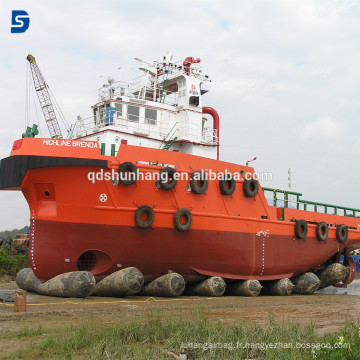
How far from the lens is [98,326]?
6035 millimetres

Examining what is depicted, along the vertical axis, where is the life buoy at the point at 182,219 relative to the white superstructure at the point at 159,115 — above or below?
below

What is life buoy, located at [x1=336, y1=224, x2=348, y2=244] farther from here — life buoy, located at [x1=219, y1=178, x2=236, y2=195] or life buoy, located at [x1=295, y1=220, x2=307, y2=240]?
life buoy, located at [x1=219, y1=178, x2=236, y2=195]

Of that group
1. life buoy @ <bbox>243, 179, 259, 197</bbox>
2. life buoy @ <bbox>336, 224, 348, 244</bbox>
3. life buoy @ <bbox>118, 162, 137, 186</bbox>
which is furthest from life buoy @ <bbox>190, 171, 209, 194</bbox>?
life buoy @ <bbox>336, 224, 348, 244</bbox>

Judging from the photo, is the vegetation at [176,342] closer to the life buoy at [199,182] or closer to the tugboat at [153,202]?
the tugboat at [153,202]

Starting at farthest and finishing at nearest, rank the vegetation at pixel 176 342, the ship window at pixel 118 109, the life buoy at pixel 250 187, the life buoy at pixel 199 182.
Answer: the ship window at pixel 118 109 → the life buoy at pixel 250 187 → the life buoy at pixel 199 182 → the vegetation at pixel 176 342

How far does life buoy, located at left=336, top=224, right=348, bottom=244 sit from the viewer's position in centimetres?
1723

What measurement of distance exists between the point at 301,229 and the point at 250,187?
2929 mm

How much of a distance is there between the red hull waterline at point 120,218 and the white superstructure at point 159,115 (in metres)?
A: 1.26

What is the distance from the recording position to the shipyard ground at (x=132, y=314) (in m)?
6.63

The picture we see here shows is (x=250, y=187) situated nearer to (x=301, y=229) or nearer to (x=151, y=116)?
(x=301, y=229)

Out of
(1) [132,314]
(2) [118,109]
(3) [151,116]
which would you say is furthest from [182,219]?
(1) [132,314]

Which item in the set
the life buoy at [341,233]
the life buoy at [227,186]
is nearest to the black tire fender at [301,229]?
the life buoy at [341,233]

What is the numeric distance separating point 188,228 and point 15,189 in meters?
4.43

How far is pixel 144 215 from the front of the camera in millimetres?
11344
